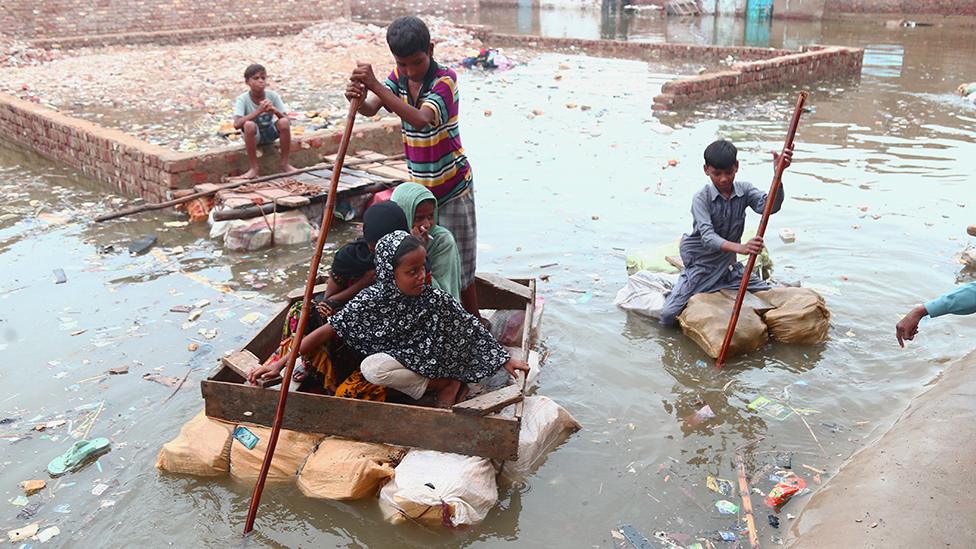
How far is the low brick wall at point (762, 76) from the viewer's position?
11648 mm

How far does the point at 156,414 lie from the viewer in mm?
4039

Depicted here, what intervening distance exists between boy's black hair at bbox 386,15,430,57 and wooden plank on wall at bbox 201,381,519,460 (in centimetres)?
157

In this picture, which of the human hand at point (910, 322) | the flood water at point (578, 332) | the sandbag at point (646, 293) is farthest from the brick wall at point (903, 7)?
the human hand at point (910, 322)

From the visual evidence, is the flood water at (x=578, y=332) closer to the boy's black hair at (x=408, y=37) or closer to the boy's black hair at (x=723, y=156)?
the boy's black hair at (x=723, y=156)

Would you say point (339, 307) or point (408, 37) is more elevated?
point (408, 37)

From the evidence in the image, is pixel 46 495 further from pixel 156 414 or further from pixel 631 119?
pixel 631 119

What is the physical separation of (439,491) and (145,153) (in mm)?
5475

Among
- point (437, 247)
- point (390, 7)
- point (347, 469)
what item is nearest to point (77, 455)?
point (347, 469)

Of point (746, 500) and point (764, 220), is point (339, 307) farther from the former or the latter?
point (764, 220)

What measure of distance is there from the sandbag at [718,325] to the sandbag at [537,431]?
1.14m

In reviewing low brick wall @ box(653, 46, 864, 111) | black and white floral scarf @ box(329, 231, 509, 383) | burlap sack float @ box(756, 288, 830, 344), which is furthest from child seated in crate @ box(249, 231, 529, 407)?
low brick wall @ box(653, 46, 864, 111)

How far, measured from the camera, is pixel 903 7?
89.0 feet

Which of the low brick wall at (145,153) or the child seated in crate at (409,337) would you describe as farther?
the low brick wall at (145,153)

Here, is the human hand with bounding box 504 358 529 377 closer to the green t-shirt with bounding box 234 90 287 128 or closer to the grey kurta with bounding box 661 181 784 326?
the grey kurta with bounding box 661 181 784 326
